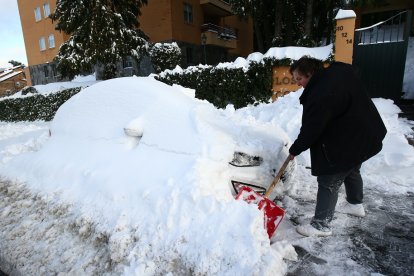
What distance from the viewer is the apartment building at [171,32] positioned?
58.8ft

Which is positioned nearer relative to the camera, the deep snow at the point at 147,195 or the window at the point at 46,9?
the deep snow at the point at 147,195

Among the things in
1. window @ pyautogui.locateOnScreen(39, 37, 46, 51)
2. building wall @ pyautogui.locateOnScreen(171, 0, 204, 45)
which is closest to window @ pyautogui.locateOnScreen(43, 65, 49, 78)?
window @ pyautogui.locateOnScreen(39, 37, 46, 51)

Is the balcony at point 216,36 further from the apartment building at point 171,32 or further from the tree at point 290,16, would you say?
the tree at point 290,16

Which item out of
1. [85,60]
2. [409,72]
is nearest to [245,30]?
[85,60]

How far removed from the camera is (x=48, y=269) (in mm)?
2502

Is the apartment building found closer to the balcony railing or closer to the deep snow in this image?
the balcony railing

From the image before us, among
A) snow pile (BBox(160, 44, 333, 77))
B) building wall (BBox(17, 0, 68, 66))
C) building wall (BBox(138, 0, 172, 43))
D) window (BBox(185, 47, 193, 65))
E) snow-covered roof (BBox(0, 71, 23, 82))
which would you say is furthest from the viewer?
snow-covered roof (BBox(0, 71, 23, 82))

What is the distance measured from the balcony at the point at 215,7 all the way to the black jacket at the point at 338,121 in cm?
2018

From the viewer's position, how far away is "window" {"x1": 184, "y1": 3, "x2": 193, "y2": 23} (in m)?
19.1

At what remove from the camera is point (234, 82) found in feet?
28.9

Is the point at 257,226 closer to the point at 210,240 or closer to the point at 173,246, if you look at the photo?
the point at 210,240

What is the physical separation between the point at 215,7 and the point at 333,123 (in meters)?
21.3

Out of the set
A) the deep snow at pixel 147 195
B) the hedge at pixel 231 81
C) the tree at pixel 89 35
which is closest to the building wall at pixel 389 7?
the hedge at pixel 231 81

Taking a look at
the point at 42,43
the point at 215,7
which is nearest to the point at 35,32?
the point at 42,43
